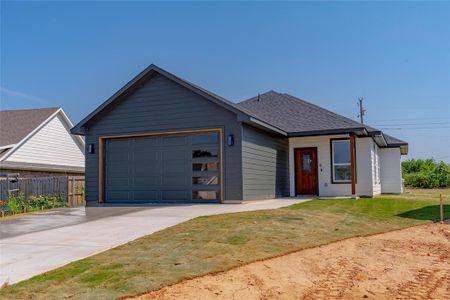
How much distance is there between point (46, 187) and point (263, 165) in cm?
Result: 854

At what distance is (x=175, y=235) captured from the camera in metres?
7.00

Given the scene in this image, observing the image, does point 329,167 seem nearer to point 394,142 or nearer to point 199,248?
point 394,142

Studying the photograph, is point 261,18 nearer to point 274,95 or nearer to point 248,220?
point 274,95

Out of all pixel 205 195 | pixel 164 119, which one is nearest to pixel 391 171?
pixel 205 195

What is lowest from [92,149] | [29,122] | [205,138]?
[92,149]

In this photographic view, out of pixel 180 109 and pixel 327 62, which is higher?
pixel 327 62

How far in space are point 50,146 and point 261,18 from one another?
1453 centimetres

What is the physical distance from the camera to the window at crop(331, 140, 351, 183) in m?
15.4

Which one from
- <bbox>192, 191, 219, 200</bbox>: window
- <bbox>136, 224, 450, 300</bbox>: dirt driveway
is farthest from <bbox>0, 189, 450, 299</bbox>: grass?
<bbox>192, 191, 219, 200</bbox>: window

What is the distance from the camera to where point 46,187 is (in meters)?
15.2

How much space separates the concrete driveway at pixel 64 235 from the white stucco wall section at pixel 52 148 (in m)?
10.6

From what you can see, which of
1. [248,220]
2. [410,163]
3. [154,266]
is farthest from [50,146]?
[410,163]

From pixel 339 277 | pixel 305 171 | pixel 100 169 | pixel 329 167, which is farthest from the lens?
pixel 305 171

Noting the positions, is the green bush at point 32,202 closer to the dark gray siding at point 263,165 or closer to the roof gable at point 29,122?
the roof gable at point 29,122
